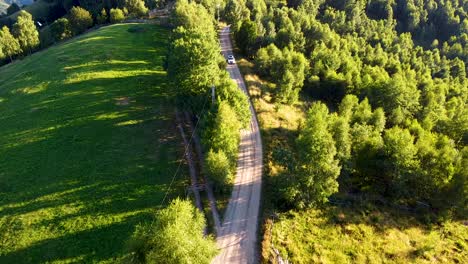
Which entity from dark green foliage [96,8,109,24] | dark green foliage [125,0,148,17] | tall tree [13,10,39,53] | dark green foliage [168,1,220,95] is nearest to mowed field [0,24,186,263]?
dark green foliage [168,1,220,95]

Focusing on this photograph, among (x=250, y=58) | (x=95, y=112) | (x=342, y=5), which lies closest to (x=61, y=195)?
(x=95, y=112)

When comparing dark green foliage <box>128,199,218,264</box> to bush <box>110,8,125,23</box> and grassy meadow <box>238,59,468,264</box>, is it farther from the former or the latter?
bush <box>110,8,125,23</box>

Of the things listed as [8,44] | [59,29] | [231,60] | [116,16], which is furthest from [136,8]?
[231,60]

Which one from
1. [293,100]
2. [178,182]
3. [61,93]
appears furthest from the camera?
[293,100]

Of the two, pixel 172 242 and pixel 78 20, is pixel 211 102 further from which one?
pixel 78 20

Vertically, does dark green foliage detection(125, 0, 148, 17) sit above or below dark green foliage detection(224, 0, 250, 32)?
above

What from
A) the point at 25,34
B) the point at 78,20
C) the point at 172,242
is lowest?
the point at 172,242

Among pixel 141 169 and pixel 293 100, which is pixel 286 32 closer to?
pixel 293 100
